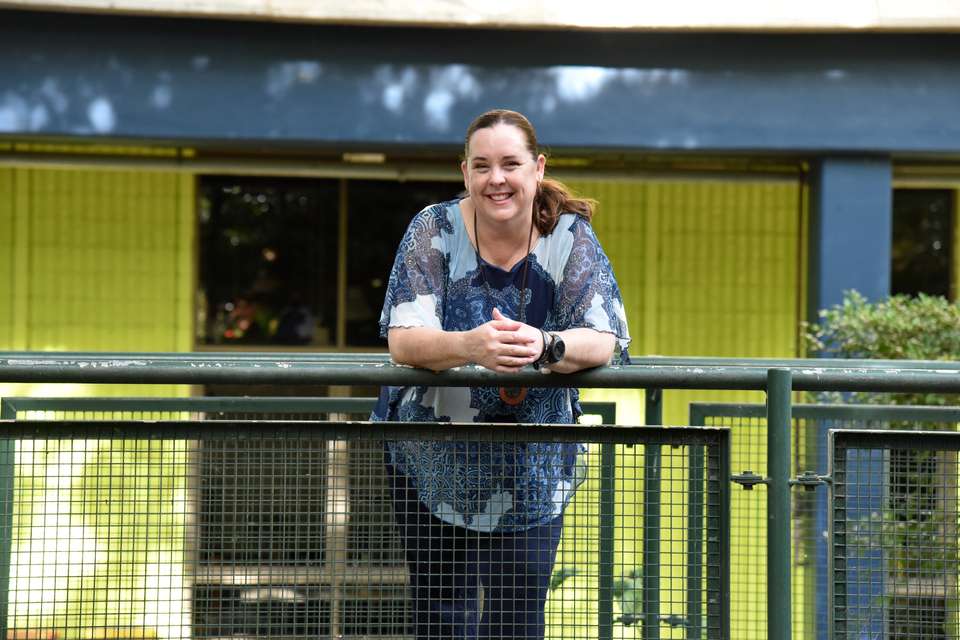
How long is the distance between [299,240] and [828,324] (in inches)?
152

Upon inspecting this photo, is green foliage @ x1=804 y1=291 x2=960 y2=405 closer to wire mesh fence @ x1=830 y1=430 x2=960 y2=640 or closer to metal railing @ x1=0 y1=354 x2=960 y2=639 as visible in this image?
wire mesh fence @ x1=830 y1=430 x2=960 y2=640

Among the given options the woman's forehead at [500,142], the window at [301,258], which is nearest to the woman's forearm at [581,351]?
the woman's forehead at [500,142]

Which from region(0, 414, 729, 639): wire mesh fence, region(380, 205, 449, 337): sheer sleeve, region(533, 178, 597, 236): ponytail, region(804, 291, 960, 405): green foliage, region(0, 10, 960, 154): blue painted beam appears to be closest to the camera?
region(0, 414, 729, 639): wire mesh fence

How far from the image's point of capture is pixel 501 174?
3.12 meters

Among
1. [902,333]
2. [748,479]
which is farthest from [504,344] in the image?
[902,333]

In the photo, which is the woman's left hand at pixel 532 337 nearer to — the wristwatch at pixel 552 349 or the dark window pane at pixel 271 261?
the wristwatch at pixel 552 349

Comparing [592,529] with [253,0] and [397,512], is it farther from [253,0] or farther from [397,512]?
[253,0]

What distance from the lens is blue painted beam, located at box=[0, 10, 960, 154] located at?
7.89 m

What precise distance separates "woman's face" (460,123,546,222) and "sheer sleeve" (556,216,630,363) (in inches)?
6.9

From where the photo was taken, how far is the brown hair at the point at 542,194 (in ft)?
10.4

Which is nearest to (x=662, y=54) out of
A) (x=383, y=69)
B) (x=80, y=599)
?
(x=383, y=69)

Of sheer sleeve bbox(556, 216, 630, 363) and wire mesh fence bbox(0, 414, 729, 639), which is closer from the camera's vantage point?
wire mesh fence bbox(0, 414, 729, 639)

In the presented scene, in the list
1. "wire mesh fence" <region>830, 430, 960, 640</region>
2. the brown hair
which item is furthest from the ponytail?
"wire mesh fence" <region>830, 430, 960, 640</region>

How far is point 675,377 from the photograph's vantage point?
3.01 m
